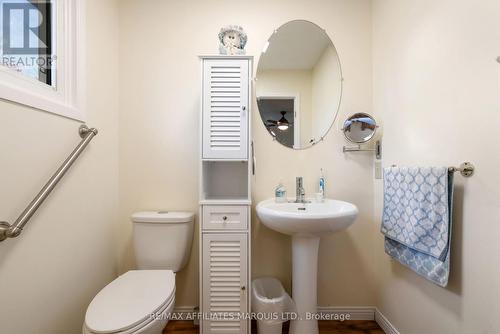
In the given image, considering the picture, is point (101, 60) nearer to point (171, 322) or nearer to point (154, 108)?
point (154, 108)

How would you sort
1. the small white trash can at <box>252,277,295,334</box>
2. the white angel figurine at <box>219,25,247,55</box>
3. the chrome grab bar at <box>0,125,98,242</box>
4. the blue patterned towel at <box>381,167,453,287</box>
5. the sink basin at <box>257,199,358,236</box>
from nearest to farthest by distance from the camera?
the chrome grab bar at <box>0,125,98,242</box> < the blue patterned towel at <box>381,167,453,287</box> < the sink basin at <box>257,199,358,236</box> < the small white trash can at <box>252,277,295,334</box> < the white angel figurine at <box>219,25,247,55</box>

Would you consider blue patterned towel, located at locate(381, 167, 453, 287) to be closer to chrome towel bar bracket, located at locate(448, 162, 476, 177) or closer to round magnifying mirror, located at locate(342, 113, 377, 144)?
chrome towel bar bracket, located at locate(448, 162, 476, 177)

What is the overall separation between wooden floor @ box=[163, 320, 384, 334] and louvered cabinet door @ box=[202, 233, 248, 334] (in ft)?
0.78

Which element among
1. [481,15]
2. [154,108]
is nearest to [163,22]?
[154,108]

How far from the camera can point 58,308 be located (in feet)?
3.35

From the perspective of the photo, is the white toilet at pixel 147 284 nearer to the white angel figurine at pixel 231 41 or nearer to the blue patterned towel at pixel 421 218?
the white angel figurine at pixel 231 41

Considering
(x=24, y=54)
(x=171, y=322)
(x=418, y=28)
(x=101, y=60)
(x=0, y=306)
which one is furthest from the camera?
(x=171, y=322)

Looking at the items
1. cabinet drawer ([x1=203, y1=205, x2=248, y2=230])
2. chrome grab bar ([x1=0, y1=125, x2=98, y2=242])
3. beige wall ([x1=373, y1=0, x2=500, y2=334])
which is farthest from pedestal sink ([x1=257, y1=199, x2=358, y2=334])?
chrome grab bar ([x1=0, y1=125, x2=98, y2=242])

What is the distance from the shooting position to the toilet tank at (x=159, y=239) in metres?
1.35

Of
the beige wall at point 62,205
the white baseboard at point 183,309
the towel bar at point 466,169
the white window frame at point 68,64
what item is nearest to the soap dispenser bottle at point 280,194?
the towel bar at point 466,169

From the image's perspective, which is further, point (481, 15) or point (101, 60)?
point (101, 60)

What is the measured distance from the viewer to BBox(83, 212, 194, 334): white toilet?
33.2 inches

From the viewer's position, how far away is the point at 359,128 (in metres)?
1.42

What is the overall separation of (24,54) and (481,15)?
6.22ft
